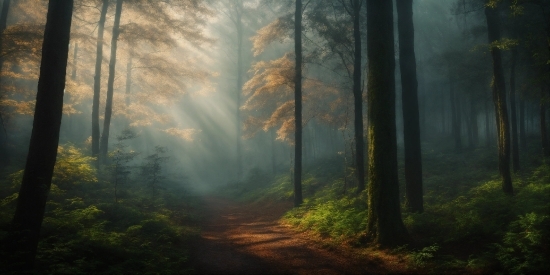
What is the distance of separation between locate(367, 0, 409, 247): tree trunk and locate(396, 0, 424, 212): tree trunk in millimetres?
2874

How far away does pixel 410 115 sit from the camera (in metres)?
10.9

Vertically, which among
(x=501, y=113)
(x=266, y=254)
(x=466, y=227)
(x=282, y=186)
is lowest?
(x=266, y=254)

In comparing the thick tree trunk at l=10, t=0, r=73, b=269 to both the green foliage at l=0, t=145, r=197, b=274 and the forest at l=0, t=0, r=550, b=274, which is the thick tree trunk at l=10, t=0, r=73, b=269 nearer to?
the forest at l=0, t=0, r=550, b=274

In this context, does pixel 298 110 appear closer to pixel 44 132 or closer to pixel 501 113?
pixel 501 113

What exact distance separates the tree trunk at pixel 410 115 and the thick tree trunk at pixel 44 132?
1029cm

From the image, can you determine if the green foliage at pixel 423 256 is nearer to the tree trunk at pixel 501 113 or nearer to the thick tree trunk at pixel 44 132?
the tree trunk at pixel 501 113

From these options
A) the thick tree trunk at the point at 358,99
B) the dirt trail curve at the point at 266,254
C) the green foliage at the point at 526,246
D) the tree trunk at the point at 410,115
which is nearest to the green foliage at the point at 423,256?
the dirt trail curve at the point at 266,254

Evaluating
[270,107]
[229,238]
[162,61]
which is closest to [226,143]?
[270,107]

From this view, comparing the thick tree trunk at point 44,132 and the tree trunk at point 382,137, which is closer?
the thick tree trunk at point 44,132

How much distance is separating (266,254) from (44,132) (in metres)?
5.87

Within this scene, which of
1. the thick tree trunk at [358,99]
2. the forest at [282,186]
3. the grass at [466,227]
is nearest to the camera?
the grass at [466,227]

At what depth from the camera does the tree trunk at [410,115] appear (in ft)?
34.5

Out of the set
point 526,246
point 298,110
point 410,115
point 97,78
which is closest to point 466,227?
point 526,246

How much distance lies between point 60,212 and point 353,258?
7.94 meters
